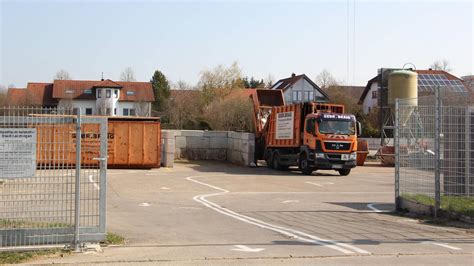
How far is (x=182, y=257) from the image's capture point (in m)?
8.13

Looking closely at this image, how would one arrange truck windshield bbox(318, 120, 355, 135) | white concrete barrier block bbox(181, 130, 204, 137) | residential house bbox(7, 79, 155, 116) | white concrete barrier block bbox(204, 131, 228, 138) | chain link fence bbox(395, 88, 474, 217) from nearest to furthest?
chain link fence bbox(395, 88, 474, 217) → truck windshield bbox(318, 120, 355, 135) → white concrete barrier block bbox(181, 130, 204, 137) → white concrete barrier block bbox(204, 131, 228, 138) → residential house bbox(7, 79, 155, 116)

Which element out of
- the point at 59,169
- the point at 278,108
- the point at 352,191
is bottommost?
the point at 352,191

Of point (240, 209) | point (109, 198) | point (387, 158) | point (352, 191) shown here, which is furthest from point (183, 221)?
point (387, 158)

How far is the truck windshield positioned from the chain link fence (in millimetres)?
13404

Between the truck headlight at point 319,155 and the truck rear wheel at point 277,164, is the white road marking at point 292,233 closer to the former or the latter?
the truck headlight at point 319,155

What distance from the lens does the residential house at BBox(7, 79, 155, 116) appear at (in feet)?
270

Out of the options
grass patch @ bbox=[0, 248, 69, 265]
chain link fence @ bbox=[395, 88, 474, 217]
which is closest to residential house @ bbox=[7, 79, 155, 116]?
chain link fence @ bbox=[395, 88, 474, 217]

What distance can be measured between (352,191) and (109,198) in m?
9.10

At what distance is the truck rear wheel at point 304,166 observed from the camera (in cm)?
2802

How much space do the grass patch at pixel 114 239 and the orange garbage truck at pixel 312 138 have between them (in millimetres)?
18293

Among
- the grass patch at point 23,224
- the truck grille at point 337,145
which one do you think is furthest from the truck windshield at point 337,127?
the grass patch at point 23,224

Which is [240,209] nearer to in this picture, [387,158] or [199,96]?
[387,158]

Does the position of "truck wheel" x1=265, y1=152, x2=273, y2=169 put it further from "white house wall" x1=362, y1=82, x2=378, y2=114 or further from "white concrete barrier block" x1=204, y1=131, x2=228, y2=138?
"white house wall" x1=362, y1=82, x2=378, y2=114

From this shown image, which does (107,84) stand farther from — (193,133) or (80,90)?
(193,133)
